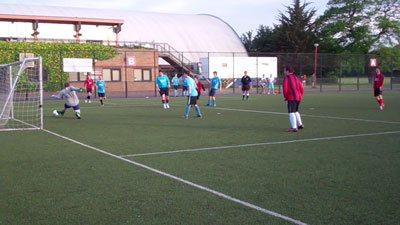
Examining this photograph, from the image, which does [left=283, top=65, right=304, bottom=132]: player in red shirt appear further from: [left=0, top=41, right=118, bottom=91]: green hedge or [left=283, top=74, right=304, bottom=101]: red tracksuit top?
[left=0, top=41, right=118, bottom=91]: green hedge

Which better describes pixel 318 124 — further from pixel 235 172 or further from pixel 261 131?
pixel 235 172

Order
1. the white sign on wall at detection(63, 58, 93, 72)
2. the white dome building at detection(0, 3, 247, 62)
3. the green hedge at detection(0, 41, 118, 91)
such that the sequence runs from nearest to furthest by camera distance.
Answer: the white sign on wall at detection(63, 58, 93, 72) → the green hedge at detection(0, 41, 118, 91) → the white dome building at detection(0, 3, 247, 62)

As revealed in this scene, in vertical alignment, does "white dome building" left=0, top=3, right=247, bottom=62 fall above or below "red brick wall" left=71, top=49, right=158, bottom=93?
above

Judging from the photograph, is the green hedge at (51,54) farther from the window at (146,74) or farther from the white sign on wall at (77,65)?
the window at (146,74)

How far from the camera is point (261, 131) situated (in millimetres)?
11930

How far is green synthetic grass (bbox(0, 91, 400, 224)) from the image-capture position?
4.80 m

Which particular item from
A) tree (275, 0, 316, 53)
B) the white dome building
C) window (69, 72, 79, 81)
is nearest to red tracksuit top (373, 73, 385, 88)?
the white dome building

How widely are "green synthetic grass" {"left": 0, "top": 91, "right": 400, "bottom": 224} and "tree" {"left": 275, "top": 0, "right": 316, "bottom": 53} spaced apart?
56023 mm

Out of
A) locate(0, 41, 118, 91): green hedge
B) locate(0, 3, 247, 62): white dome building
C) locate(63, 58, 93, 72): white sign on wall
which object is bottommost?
locate(63, 58, 93, 72): white sign on wall

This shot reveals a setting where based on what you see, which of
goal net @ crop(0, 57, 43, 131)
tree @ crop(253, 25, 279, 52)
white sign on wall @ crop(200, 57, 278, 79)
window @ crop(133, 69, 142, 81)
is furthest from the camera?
tree @ crop(253, 25, 279, 52)

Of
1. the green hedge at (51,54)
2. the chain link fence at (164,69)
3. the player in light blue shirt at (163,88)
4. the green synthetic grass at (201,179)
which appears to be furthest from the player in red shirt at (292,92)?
the green hedge at (51,54)

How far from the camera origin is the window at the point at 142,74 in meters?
44.3

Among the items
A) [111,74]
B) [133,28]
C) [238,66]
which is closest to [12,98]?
[111,74]

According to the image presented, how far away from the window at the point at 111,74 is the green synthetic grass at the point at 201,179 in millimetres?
31269
